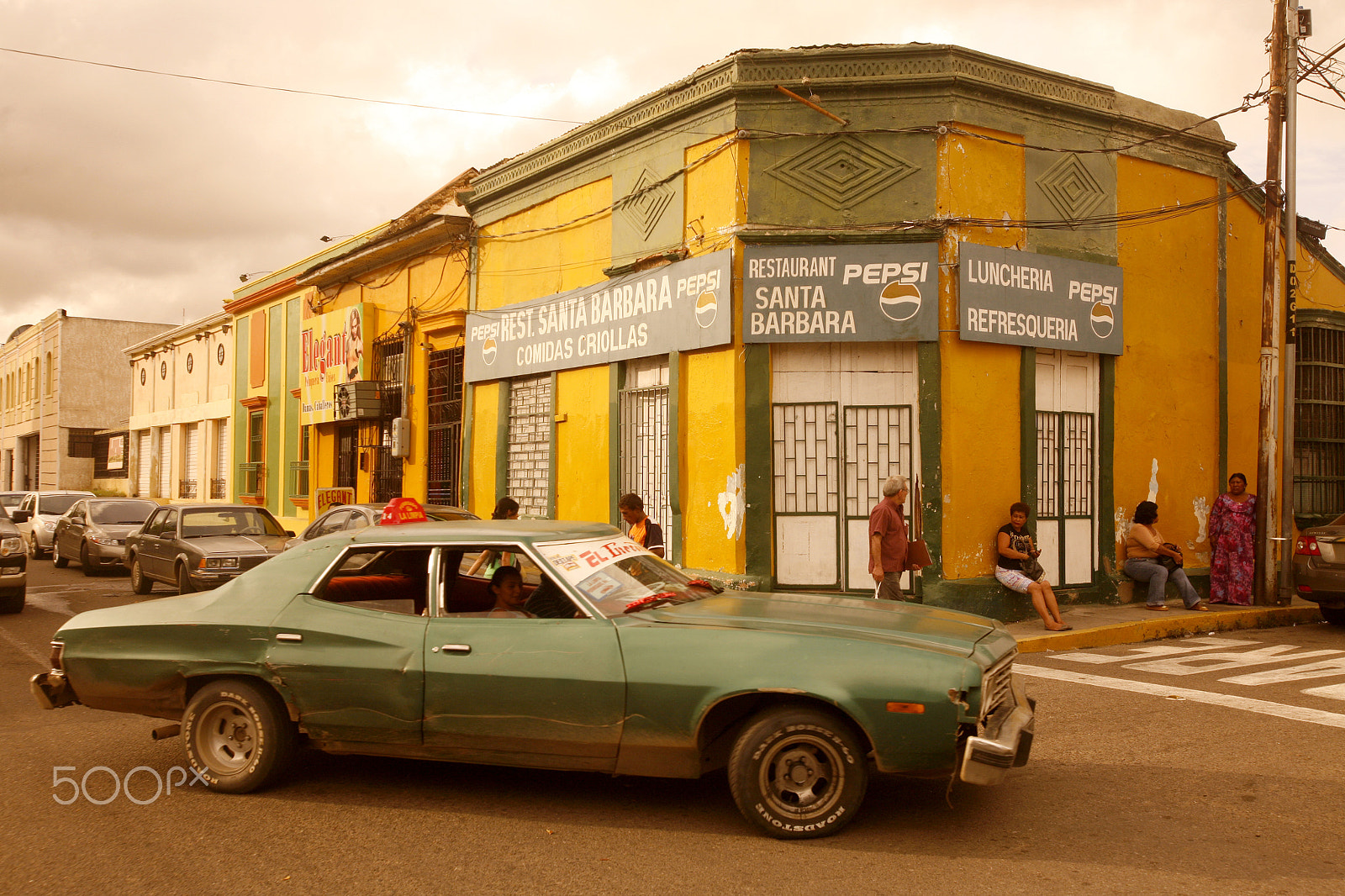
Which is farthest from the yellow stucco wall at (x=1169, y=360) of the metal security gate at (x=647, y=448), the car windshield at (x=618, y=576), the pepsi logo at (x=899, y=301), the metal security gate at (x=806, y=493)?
the car windshield at (x=618, y=576)

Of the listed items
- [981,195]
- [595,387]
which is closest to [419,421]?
[595,387]

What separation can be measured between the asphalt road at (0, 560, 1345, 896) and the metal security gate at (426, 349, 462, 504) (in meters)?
11.5

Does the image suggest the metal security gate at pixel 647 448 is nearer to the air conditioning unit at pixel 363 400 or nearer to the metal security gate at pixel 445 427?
the metal security gate at pixel 445 427

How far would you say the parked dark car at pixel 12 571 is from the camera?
12367 millimetres

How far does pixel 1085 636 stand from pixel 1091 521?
2.62 m

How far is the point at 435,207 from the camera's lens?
19.5m

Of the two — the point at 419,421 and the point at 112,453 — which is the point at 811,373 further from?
the point at 112,453

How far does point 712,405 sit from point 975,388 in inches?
117

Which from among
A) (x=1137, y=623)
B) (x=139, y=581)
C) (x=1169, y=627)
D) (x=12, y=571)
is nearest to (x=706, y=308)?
(x=1137, y=623)

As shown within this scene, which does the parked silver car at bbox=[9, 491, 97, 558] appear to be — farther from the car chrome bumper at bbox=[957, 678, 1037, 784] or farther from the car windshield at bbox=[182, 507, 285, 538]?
the car chrome bumper at bbox=[957, 678, 1037, 784]

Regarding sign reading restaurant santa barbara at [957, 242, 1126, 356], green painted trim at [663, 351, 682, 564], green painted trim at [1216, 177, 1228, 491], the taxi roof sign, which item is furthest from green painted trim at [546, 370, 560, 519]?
green painted trim at [1216, 177, 1228, 491]

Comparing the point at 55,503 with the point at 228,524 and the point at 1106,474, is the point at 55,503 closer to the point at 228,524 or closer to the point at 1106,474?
the point at 228,524

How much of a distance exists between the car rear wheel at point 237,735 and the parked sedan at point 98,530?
1346cm

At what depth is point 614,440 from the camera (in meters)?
13.7
